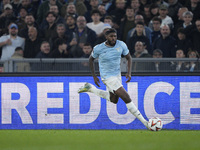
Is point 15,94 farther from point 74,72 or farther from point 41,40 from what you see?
point 41,40

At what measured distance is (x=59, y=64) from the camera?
1043cm

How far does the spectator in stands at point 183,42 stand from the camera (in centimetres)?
1198

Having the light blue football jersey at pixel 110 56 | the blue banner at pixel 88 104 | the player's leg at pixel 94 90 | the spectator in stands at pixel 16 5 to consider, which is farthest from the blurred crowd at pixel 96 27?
the light blue football jersey at pixel 110 56

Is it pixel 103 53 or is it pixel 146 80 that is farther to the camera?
pixel 146 80

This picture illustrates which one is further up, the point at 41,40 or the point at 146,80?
the point at 41,40

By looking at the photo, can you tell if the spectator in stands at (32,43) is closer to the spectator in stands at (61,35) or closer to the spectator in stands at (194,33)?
the spectator in stands at (61,35)

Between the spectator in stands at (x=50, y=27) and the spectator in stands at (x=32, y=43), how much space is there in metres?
0.32

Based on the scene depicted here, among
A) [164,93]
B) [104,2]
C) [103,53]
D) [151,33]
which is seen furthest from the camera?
[104,2]

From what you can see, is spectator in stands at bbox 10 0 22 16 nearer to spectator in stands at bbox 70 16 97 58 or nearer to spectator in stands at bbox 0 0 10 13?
spectator in stands at bbox 0 0 10 13

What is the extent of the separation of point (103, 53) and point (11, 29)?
16.6 feet

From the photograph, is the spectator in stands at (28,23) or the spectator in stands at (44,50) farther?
the spectator in stands at (28,23)

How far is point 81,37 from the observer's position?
12906mm

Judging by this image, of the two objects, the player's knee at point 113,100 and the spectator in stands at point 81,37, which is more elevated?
the spectator in stands at point 81,37

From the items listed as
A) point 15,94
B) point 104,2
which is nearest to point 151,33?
point 104,2
